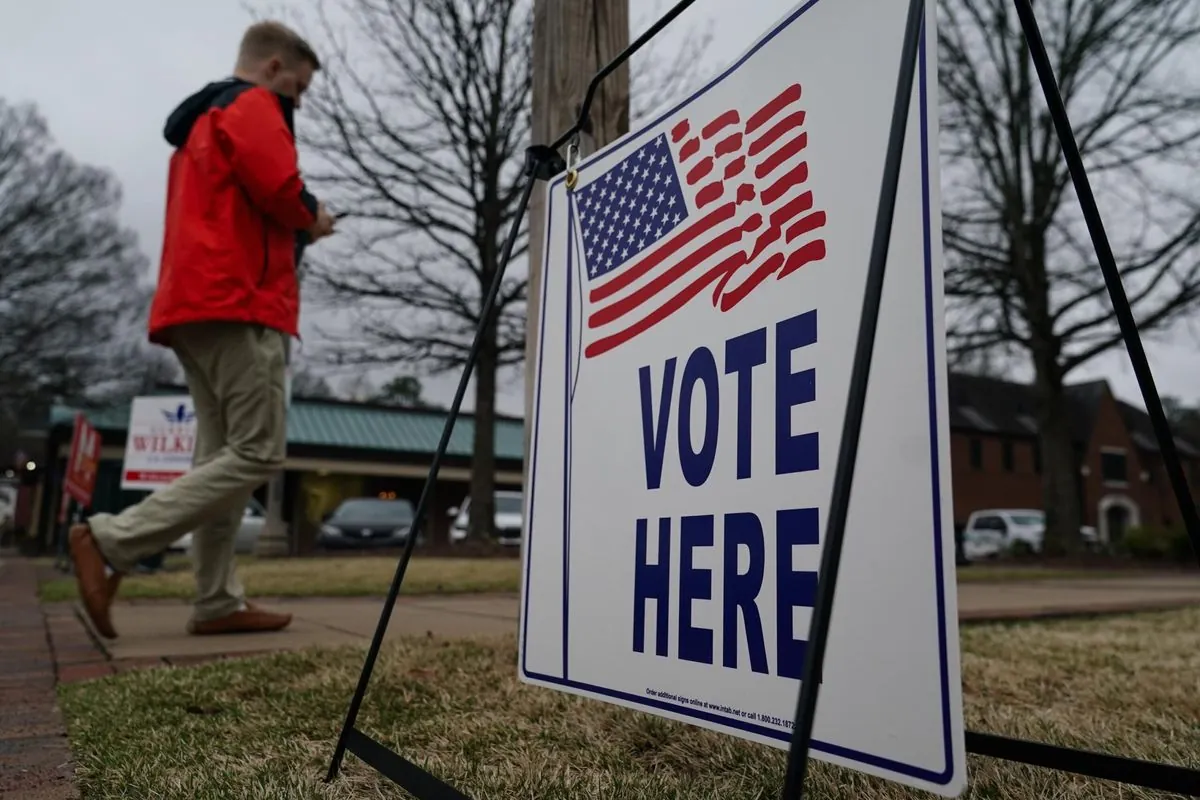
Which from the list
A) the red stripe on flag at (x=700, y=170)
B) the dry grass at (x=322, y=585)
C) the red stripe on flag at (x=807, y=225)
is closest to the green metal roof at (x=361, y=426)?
the dry grass at (x=322, y=585)

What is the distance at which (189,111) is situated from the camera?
2980mm

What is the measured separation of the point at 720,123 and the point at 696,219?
0.47 ft

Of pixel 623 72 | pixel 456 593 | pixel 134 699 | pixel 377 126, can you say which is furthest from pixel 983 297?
pixel 134 699

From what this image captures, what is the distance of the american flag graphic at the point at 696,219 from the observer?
1135 mm

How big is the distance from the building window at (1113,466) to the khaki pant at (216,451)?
42169mm

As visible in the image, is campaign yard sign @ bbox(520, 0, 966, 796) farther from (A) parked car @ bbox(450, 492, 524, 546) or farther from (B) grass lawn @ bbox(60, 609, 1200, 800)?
(A) parked car @ bbox(450, 492, 524, 546)

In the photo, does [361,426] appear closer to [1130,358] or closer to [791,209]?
[791,209]

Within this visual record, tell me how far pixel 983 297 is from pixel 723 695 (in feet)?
51.7

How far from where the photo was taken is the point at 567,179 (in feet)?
5.38

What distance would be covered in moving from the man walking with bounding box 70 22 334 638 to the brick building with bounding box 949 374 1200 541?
114 ft

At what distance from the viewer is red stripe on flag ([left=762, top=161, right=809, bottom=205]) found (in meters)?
1.11

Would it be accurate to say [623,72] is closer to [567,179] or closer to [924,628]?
[567,179]

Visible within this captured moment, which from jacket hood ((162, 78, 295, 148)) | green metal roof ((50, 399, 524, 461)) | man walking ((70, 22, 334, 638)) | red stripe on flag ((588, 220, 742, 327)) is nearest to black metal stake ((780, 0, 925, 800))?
red stripe on flag ((588, 220, 742, 327))

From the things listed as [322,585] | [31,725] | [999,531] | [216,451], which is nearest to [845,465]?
[31,725]
